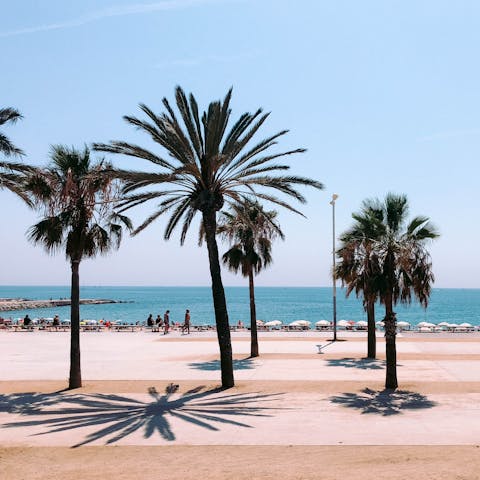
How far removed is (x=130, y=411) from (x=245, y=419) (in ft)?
11.8

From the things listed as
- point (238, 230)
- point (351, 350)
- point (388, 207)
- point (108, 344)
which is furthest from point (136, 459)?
point (108, 344)

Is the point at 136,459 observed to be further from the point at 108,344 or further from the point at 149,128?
the point at 108,344

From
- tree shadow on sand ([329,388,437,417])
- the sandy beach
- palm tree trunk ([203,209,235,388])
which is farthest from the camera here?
palm tree trunk ([203,209,235,388])

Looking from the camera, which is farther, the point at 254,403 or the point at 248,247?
the point at 248,247

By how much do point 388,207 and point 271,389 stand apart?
7.73 m

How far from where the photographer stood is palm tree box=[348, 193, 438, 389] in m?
17.2

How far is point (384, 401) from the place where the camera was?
51.6 ft

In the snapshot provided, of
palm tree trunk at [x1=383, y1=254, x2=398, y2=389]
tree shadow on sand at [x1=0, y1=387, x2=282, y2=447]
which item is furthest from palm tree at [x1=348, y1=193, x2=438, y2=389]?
tree shadow on sand at [x1=0, y1=387, x2=282, y2=447]

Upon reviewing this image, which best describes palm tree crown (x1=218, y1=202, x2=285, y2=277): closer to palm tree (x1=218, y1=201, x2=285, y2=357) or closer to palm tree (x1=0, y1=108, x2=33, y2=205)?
palm tree (x1=218, y1=201, x2=285, y2=357)

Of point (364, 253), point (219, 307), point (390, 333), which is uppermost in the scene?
point (364, 253)

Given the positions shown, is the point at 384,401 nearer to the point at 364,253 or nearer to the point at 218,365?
the point at 364,253

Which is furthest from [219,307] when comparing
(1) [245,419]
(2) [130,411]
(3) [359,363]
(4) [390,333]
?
(3) [359,363]

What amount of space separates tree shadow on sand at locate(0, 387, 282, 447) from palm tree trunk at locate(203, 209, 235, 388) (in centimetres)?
87

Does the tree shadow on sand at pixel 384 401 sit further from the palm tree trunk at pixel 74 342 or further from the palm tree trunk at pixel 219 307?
the palm tree trunk at pixel 74 342
